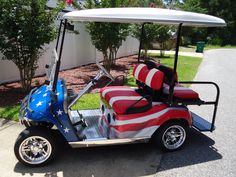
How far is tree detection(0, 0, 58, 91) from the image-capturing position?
20.6 feet

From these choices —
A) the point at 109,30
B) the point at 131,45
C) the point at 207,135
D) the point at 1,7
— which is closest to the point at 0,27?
the point at 1,7

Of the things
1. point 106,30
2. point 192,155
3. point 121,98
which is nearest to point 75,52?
point 106,30

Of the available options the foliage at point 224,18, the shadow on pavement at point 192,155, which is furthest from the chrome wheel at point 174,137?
the foliage at point 224,18

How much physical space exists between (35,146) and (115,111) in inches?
45.0

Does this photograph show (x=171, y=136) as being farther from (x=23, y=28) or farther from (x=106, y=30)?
(x=106, y=30)

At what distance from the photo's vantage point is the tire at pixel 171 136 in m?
4.21

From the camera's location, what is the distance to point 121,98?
4.24 meters

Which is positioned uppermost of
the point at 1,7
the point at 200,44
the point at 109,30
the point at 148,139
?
the point at 1,7

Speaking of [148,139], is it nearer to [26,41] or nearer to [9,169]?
[9,169]

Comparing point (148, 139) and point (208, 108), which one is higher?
point (148, 139)

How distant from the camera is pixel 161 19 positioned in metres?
3.60

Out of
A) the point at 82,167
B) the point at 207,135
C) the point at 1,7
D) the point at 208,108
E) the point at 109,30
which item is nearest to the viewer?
the point at 82,167

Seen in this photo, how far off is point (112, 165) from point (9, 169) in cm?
133

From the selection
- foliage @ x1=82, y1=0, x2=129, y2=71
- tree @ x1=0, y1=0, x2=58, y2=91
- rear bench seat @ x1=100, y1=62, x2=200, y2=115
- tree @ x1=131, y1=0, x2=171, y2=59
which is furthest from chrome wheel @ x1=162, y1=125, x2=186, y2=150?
tree @ x1=131, y1=0, x2=171, y2=59
